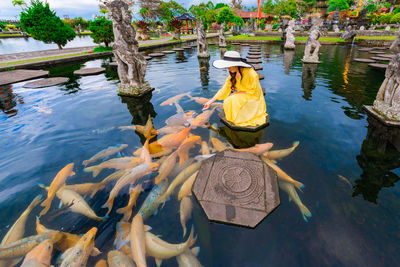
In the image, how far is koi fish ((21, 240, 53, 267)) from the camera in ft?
6.55

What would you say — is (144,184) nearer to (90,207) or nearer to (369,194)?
(90,207)

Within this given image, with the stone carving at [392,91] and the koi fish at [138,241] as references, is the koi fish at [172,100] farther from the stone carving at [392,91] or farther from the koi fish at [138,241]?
the stone carving at [392,91]

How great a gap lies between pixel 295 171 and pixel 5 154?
6445 millimetres

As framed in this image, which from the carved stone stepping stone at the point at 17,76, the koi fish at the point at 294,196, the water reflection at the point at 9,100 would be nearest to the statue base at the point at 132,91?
the water reflection at the point at 9,100

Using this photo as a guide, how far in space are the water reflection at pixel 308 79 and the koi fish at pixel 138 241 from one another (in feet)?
22.0

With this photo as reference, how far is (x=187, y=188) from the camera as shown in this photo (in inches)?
118

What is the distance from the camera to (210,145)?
4.06 meters

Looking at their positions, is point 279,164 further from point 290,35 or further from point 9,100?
point 290,35

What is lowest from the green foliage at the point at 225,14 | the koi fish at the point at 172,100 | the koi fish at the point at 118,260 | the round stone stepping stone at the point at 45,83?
the koi fish at the point at 118,260

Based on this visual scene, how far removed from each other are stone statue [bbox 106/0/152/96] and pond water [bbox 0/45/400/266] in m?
0.64

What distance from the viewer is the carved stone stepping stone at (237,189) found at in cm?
251

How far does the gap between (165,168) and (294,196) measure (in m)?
2.26

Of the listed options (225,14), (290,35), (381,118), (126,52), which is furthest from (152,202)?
(225,14)

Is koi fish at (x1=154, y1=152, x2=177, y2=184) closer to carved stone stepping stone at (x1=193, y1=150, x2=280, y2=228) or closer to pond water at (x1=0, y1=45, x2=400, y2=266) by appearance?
pond water at (x1=0, y1=45, x2=400, y2=266)
